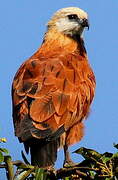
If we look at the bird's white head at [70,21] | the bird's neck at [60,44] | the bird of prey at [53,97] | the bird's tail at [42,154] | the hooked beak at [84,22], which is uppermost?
the bird's white head at [70,21]

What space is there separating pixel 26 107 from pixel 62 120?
16.3 inches

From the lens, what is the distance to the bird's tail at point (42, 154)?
4.22m

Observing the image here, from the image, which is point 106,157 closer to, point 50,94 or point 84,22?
point 50,94

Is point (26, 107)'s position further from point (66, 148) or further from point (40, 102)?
point (66, 148)

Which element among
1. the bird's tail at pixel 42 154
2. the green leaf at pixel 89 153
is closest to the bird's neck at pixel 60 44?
the bird's tail at pixel 42 154

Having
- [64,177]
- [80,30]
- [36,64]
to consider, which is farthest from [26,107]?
[80,30]

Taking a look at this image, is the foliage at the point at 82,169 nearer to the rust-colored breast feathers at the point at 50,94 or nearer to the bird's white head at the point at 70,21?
the rust-colored breast feathers at the point at 50,94

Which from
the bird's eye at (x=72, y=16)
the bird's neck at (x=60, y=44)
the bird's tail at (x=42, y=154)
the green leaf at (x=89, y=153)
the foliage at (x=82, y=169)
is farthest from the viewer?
the bird's eye at (x=72, y=16)

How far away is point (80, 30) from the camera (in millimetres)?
6703

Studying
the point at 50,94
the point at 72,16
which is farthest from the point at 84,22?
the point at 50,94

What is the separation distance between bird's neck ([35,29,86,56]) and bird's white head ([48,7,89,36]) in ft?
0.26

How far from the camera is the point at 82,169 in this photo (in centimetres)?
270

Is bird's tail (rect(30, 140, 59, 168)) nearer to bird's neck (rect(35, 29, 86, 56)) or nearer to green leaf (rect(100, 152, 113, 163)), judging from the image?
green leaf (rect(100, 152, 113, 163))

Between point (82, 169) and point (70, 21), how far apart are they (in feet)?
14.2
